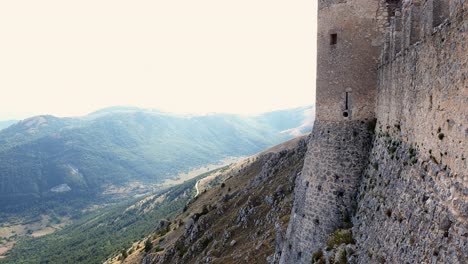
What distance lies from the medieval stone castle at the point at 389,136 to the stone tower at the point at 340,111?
1.8 inches

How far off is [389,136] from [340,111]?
10.8 ft

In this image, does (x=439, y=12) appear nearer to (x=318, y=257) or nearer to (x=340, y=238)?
(x=340, y=238)

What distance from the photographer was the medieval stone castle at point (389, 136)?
9.91 m

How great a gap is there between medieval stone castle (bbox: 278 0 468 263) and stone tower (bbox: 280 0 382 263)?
47mm

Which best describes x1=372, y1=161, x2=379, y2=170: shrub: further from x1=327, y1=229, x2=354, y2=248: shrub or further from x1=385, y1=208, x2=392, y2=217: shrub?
x1=327, y1=229, x2=354, y2=248: shrub

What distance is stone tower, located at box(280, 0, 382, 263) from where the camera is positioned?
17.5m

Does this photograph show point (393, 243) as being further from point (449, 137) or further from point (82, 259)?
point (82, 259)

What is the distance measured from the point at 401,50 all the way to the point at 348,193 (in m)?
6.75

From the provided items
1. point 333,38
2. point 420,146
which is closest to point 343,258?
point 420,146

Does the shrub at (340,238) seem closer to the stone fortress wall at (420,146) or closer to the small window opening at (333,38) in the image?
the stone fortress wall at (420,146)

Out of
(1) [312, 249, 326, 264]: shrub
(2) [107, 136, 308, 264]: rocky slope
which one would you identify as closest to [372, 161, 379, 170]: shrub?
(1) [312, 249, 326, 264]: shrub

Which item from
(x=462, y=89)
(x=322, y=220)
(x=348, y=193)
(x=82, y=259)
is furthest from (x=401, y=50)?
(x=82, y=259)

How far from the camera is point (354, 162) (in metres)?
17.8

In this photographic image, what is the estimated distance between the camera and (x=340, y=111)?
18.3 metres
